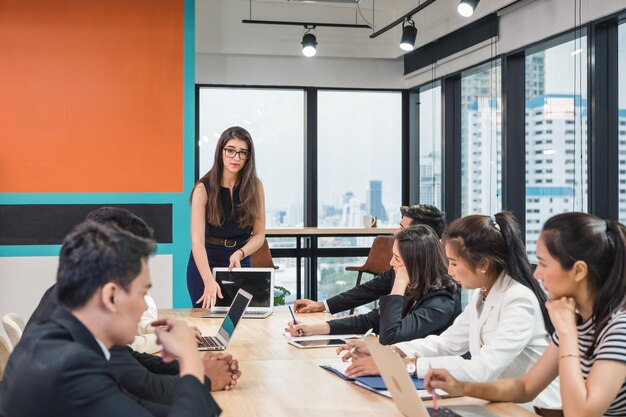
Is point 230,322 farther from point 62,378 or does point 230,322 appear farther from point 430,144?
point 430,144

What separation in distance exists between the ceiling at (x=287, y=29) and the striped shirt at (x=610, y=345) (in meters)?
5.59

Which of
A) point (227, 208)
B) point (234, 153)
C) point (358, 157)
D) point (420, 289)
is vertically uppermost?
point (358, 157)

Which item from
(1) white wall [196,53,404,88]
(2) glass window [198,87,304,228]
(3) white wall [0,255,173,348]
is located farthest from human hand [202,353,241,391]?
(1) white wall [196,53,404,88]

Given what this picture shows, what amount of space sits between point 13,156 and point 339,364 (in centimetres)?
375

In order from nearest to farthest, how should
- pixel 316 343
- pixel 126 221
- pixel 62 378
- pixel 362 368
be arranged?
pixel 62 378 → pixel 126 221 → pixel 362 368 → pixel 316 343

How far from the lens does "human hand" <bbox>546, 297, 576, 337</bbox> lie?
5.82 feet

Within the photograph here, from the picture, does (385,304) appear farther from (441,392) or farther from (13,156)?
(13,156)

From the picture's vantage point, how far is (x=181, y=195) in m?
5.43

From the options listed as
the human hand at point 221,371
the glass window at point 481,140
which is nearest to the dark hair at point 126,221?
the human hand at point 221,371

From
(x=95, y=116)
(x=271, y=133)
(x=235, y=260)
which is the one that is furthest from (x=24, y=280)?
(x=271, y=133)

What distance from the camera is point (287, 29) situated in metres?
7.52

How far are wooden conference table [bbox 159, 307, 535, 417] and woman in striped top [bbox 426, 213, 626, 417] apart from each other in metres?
0.13

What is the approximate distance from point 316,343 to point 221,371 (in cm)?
73

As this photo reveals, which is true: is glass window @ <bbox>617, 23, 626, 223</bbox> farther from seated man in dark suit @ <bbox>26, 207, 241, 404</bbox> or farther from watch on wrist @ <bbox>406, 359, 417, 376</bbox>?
seated man in dark suit @ <bbox>26, 207, 241, 404</bbox>
